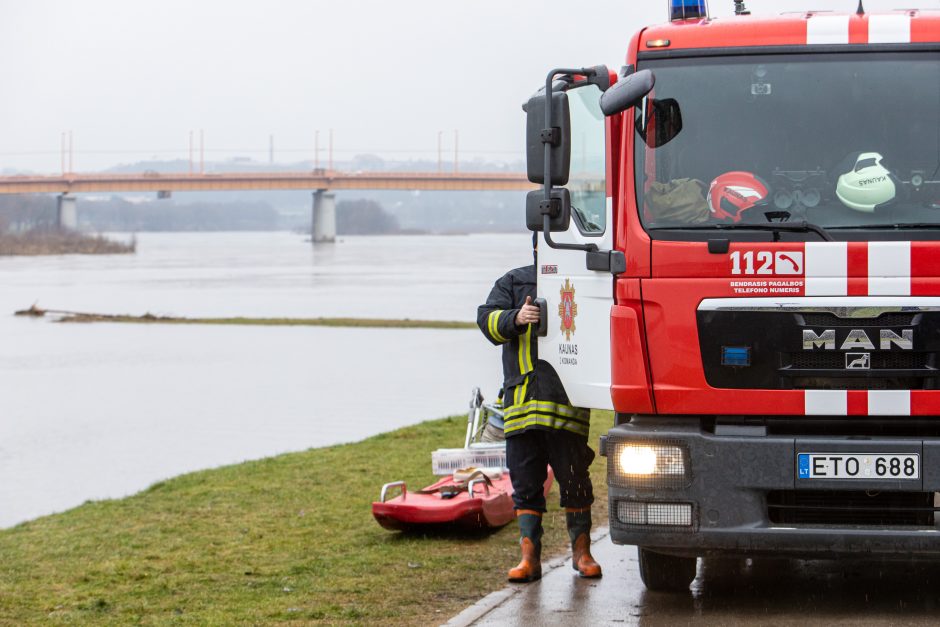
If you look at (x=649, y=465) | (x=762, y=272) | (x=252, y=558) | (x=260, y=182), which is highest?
(x=260, y=182)

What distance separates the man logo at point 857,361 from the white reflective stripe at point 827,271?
264 millimetres

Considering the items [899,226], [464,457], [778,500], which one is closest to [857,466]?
[778,500]

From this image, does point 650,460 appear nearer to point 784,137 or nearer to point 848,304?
point 848,304

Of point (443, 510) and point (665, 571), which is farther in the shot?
point (443, 510)

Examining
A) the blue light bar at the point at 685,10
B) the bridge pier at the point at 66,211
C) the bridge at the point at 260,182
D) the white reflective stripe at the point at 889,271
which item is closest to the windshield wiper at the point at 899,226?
the white reflective stripe at the point at 889,271

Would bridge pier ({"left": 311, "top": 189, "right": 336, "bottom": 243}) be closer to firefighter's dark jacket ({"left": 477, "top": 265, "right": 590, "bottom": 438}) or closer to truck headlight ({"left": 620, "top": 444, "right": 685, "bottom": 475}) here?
firefighter's dark jacket ({"left": 477, "top": 265, "right": 590, "bottom": 438})

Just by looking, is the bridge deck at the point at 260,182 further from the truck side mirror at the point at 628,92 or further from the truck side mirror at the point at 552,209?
the truck side mirror at the point at 628,92

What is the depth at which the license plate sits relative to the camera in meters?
5.89

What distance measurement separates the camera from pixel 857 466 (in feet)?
19.4

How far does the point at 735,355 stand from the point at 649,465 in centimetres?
60

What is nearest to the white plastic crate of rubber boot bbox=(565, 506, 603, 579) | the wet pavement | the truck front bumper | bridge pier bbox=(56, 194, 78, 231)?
the wet pavement

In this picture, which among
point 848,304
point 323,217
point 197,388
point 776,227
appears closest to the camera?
point 848,304

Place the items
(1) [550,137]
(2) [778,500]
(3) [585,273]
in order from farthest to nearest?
(3) [585,273]
(1) [550,137]
(2) [778,500]

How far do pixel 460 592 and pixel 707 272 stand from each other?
222 cm
